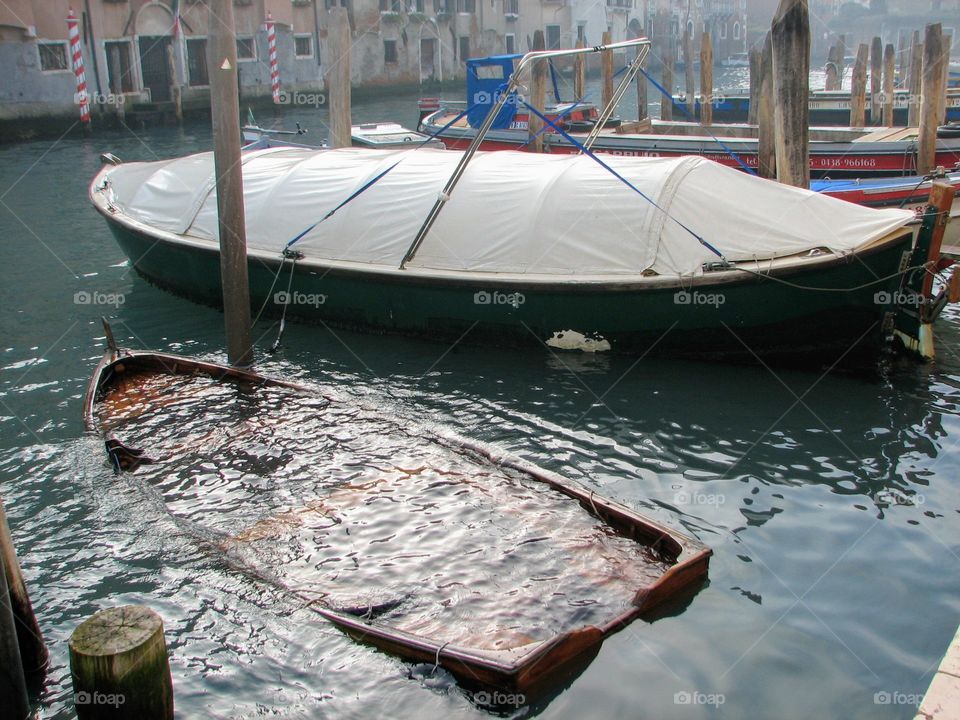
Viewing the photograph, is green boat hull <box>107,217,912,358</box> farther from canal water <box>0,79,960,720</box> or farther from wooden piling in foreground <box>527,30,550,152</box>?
wooden piling in foreground <box>527,30,550,152</box>

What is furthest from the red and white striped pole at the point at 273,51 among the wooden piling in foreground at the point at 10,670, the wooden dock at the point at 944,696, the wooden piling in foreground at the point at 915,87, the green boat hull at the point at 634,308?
the wooden dock at the point at 944,696

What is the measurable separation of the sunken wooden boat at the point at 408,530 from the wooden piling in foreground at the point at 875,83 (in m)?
21.9

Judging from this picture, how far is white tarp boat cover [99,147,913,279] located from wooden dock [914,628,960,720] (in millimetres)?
4914

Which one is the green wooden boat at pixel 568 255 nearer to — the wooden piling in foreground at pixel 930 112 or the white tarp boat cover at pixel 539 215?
the white tarp boat cover at pixel 539 215

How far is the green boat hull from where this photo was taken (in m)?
8.23

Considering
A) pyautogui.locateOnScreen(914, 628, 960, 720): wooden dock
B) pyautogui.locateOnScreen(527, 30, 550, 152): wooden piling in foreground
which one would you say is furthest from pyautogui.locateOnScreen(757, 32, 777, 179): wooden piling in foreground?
pyautogui.locateOnScreen(914, 628, 960, 720): wooden dock

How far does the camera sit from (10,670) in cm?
436

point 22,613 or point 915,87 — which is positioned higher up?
point 915,87

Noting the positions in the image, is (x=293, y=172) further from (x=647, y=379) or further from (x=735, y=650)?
(x=735, y=650)

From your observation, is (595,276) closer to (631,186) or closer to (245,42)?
(631,186)

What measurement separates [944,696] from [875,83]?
2636 centimetres

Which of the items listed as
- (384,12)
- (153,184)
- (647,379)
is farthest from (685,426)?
(384,12)

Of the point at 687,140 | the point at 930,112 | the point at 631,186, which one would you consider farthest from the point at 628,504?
the point at 687,140

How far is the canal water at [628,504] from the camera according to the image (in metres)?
4.77
